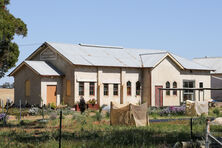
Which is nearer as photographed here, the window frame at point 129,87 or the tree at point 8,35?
the tree at point 8,35

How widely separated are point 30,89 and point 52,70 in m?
2.63

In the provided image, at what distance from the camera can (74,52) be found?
140 ft

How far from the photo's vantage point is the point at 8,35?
4141 centimetres

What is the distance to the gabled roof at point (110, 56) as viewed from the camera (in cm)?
4159

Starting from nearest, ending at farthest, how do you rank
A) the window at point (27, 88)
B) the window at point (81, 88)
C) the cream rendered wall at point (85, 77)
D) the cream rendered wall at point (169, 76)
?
the cream rendered wall at point (85, 77), the window at point (81, 88), the window at point (27, 88), the cream rendered wall at point (169, 76)

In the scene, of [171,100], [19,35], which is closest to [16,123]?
[19,35]

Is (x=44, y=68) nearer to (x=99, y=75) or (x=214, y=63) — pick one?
(x=99, y=75)

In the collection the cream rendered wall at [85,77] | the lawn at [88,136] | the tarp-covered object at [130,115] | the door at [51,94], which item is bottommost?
the lawn at [88,136]

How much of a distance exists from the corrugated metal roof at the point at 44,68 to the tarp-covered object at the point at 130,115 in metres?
15.9

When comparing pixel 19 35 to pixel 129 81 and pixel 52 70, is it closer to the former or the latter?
pixel 52 70

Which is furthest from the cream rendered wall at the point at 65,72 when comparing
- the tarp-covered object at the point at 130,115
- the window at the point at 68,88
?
the tarp-covered object at the point at 130,115

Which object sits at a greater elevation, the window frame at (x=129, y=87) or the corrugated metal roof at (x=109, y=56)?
the corrugated metal roof at (x=109, y=56)

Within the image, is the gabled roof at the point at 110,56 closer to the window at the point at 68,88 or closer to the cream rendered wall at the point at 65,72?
the cream rendered wall at the point at 65,72

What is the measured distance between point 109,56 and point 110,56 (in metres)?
0.16
